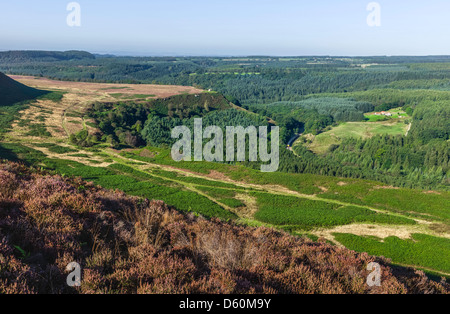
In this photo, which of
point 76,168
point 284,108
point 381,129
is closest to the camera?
point 76,168

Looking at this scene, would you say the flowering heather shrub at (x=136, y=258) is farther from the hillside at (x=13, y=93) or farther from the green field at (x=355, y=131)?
the green field at (x=355, y=131)

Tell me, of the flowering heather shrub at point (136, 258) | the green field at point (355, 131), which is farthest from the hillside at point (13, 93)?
the green field at point (355, 131)

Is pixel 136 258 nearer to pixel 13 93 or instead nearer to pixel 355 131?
pixel 13 93

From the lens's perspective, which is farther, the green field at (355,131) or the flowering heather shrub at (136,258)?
the green field at (355,131)

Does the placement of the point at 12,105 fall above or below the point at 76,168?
above

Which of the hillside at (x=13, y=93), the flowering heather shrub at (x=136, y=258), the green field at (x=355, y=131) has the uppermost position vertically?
the hillside at (x=13, y=93)
